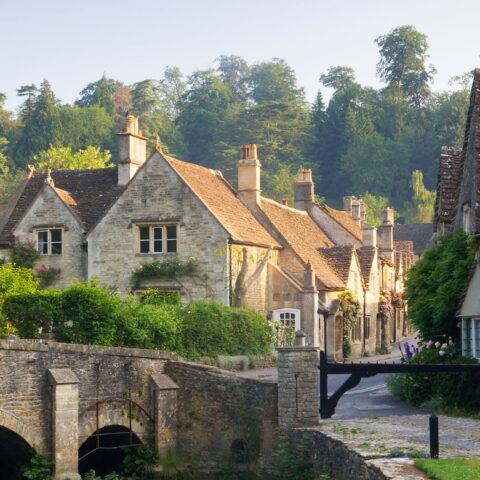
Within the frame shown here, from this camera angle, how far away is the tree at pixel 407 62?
133625 millimetres

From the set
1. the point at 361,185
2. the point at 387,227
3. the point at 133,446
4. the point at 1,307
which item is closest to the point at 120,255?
the point at 1,307

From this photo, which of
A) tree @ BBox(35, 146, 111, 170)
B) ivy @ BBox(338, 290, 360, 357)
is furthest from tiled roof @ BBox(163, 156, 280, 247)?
tree @ BBox(35, 146, 111, 170)

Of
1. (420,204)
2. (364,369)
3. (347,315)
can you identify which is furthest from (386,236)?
(420,204)

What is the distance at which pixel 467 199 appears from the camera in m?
29.2

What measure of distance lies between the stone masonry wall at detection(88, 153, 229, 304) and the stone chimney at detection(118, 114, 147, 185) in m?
3.11

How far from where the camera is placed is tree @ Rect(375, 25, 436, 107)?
134 meters

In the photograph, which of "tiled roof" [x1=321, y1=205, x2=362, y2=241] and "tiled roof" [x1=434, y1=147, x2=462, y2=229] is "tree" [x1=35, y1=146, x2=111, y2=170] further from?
"tiled roof" [x1=434, y1=147, x2=462, y2=229]

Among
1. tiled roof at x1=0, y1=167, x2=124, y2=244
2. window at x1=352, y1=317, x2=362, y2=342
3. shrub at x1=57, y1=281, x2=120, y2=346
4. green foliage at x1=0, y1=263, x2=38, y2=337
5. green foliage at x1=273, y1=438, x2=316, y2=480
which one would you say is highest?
tiled roof at x1=0, y1=167, x2=124, y2=244

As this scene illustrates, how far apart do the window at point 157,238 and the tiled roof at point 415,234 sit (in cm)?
5215

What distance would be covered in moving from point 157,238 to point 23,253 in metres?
5.58

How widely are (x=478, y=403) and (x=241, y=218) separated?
19399 mm

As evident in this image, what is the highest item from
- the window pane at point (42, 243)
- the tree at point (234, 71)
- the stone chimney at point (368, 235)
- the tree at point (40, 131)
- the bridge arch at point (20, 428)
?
the tree at point (234, 71)

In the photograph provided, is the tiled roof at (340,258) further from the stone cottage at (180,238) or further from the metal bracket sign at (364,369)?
the metal bracket sign at (364,369)

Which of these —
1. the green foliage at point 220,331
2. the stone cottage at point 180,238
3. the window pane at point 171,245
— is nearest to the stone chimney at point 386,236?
the stone cottage at point 180,238
